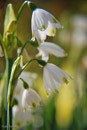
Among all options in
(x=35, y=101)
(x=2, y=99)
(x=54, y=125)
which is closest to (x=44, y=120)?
(x=54, y=125)

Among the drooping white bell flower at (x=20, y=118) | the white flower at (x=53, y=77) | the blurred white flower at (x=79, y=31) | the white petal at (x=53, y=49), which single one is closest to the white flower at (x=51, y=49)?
the white petal at (x=53, y=49)

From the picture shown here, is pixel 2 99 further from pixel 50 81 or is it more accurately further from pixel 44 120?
pixel 44 120

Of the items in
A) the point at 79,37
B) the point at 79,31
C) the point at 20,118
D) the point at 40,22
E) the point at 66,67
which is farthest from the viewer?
the point at 79,31

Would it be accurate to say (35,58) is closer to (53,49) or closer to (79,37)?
(53,49)

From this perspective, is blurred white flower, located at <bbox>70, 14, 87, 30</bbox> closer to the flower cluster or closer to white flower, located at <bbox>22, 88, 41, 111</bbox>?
the flower cluster

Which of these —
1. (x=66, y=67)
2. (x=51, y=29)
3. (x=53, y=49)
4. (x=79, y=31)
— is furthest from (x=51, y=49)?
(x=79, y=31)

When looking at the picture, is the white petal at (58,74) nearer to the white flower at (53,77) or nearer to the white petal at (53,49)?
the white flower at (53,77)
